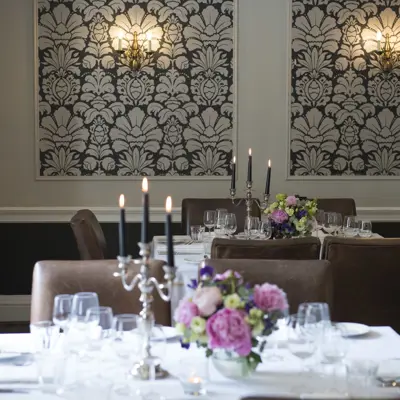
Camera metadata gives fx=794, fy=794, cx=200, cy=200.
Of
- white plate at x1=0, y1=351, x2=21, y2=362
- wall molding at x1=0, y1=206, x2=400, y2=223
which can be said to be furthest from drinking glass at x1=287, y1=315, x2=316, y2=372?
wall molding at x1=0, y1=206, x2=400, y2=223

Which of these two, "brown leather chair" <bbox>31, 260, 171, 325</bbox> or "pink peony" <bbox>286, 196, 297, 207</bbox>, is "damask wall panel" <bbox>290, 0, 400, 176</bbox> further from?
"brown leather chair" <bbox>31, 260, 171, 325</bbox>

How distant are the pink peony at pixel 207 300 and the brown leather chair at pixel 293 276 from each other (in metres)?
0.74

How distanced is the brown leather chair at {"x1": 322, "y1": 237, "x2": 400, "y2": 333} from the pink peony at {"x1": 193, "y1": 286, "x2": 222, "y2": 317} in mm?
1384

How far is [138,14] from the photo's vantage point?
541 cm

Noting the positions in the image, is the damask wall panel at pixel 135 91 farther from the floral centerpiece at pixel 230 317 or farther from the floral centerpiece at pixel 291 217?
the floral centerpiece at pixel 230 317

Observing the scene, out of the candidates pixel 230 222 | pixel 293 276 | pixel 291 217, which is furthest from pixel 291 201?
pixel 293 276

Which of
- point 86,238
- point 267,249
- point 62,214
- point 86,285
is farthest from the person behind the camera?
point 62,214

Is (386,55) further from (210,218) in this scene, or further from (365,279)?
(365,279)

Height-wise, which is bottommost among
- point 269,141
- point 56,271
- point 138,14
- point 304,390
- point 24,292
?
point 24,292

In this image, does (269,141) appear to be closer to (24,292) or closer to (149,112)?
(149,112)

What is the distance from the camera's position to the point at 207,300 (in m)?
1.95

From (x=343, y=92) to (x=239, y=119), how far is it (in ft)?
2.47

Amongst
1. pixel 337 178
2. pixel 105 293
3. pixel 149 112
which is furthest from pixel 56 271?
pixel 337 178

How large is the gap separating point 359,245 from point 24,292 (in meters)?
2.99
